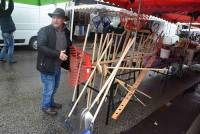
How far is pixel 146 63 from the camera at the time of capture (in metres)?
6.14

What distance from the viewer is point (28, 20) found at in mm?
10625

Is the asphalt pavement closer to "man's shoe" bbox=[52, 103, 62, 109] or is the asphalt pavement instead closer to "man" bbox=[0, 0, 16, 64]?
"man's shoe" bbox=[52, 103, 62, 109]

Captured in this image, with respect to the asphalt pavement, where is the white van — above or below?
above

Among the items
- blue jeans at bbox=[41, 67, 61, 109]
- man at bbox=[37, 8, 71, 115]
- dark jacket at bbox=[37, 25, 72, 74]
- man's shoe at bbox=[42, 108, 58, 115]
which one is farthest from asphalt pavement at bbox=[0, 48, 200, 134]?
dark jacket at bbox=[37, 25, 72, 74]

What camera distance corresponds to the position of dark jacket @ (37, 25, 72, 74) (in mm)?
4410

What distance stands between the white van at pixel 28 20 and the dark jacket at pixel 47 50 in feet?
19.7

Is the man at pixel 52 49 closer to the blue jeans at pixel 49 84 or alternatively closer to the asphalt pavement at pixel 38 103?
the blue jeans at pixel 49 84

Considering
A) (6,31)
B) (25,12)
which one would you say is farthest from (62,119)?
(25,12)

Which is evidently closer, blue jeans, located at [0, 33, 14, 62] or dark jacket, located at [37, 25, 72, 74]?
dark jacket, located at [37, 25, 72, 74]

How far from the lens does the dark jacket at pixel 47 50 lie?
441 cm

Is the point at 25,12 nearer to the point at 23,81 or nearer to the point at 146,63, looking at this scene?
the point at 23,81

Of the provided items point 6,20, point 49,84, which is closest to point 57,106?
point 49,84

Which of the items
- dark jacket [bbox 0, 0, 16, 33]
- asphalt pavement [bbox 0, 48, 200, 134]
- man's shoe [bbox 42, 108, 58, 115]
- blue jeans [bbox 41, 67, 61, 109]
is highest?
dark jacket [bbox 0, 0, 16, 33]

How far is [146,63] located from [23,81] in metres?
3.07
